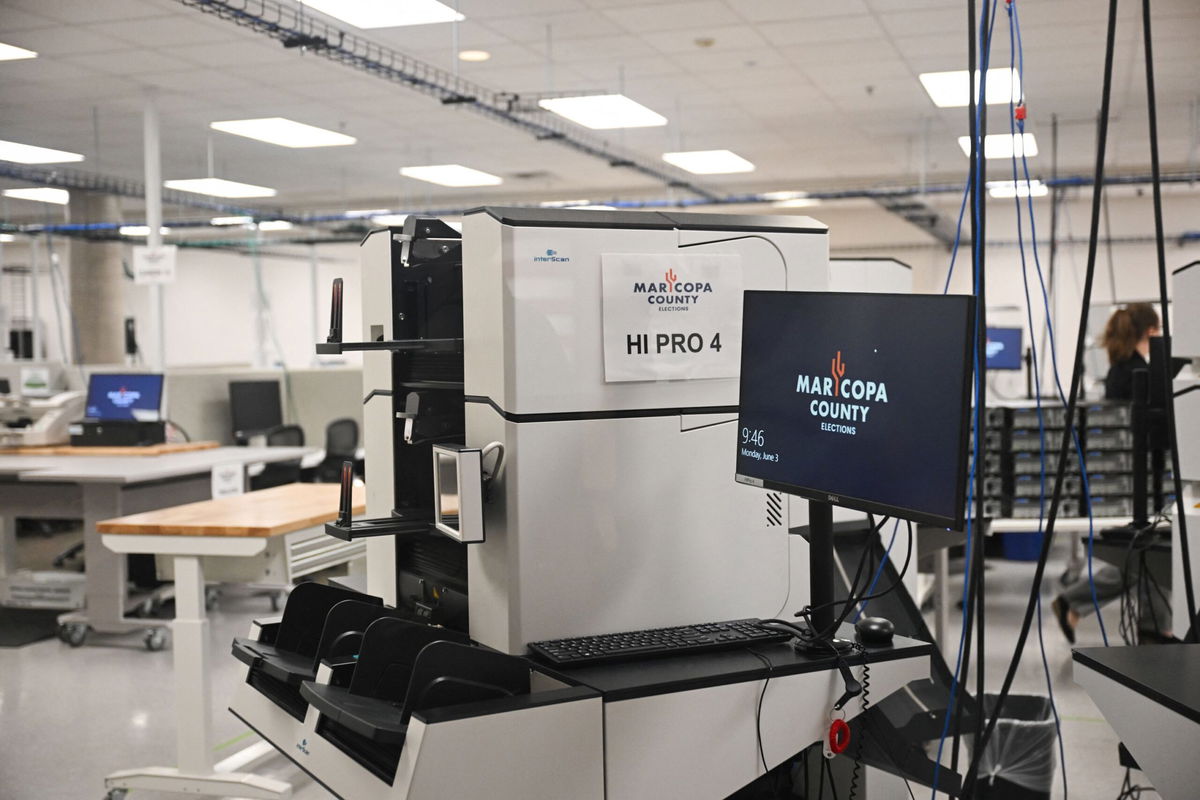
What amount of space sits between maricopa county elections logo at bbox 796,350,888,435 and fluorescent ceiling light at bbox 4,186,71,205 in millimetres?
6159

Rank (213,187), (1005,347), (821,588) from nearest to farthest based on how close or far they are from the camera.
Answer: (821,588), (1005,347), (213,187)

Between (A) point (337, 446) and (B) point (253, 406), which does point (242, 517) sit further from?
(A) point (337, 446)

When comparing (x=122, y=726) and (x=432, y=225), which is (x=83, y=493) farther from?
(x=432, y=225)

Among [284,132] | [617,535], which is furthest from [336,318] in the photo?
[284,132]

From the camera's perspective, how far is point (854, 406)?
168 cm

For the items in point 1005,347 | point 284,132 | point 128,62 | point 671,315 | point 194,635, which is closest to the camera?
point 671,315

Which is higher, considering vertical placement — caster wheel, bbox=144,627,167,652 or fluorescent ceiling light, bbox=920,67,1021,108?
fluorescent ceiling light, bbox=920,67,1021,108

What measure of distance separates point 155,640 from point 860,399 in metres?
4.15

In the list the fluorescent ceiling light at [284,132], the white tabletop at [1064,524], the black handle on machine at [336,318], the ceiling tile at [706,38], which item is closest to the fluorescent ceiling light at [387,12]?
the ceiling tile at [706,38]

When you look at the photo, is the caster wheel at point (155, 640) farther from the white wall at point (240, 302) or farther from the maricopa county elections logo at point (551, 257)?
the white wall at point (240, 302)

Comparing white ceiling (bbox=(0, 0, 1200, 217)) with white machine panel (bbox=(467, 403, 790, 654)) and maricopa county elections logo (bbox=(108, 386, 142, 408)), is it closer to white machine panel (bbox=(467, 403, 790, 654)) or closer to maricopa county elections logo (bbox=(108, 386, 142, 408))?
maricopa county elections logo (bbox=(108, 386, 142, 408))

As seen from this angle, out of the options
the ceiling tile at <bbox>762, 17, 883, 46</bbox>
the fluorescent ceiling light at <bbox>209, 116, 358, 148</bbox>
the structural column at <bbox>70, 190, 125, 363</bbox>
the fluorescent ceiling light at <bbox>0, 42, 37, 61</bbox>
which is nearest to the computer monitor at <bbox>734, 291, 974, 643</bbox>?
the ceiling tile at <bbox>762, 17, 883, 46</bbox>

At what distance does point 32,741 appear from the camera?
3715 millimetres

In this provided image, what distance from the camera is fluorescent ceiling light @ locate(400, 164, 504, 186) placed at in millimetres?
10367
